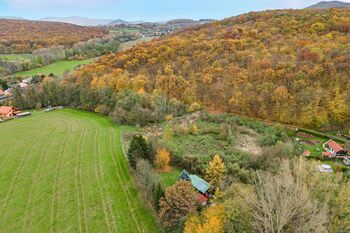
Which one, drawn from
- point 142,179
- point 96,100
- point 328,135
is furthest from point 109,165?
point 328,135

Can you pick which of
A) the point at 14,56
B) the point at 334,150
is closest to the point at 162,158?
the point at 334,150

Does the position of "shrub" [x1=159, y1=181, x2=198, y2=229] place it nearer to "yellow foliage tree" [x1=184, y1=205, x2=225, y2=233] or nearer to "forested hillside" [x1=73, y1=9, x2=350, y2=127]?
"yellow foliage tree" [x1=184, y1=205, x2=225, y2=233]

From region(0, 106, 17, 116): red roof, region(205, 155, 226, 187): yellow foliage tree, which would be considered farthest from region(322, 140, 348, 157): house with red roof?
region(0, 106, 17, 116): red roof

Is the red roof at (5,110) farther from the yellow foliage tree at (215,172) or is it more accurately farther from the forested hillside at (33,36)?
the forested hillside at (33,36)

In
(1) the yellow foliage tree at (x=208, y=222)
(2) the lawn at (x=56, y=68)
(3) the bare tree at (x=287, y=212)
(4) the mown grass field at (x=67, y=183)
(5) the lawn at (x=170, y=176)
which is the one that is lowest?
(5) the lawn at (x=170, y=176)

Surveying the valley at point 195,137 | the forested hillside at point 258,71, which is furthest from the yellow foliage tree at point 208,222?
the forested hillside at point 258,71

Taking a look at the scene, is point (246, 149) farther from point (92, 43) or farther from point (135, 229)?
point (92, 43)

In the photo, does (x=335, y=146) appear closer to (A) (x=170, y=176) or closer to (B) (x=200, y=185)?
(B) (x=200, y=185)
